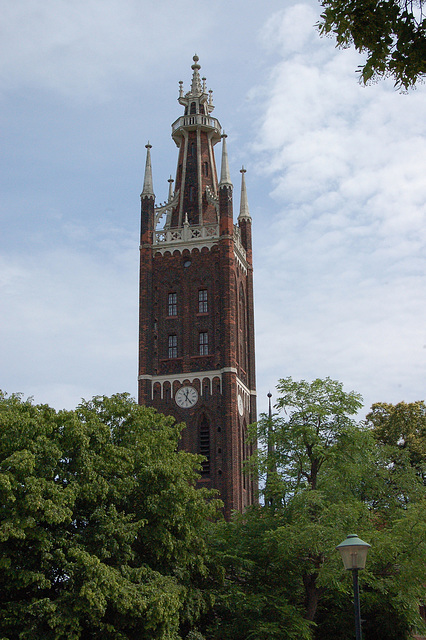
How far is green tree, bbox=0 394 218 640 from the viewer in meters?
24.6

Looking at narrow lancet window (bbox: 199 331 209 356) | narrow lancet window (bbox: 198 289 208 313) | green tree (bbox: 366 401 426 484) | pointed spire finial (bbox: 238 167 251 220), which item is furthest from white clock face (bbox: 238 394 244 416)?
pointed spire finial (bbox: 238 167 251 220)

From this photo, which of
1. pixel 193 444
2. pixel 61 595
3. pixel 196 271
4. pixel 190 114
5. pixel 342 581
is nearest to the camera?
pixel 61 595

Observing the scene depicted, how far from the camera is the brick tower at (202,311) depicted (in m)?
63.1

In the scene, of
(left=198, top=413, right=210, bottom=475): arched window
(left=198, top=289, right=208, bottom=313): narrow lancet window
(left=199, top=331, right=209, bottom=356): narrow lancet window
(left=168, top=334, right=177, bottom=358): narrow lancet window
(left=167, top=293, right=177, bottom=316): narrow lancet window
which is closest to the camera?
(left=198, top=413, right=210, bottom=475): arched window

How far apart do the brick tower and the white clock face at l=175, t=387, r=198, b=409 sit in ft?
0.25

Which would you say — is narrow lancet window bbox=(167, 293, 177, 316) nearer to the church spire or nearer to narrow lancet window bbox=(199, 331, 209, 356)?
narrow lancet window bbox=(199, 331, 209, 356)

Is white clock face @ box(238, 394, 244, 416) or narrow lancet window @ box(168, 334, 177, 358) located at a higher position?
narrow lancet window @ box(168, 334, 177, 358)

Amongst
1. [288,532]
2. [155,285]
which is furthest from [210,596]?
[155,285]

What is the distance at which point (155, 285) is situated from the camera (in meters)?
68.4

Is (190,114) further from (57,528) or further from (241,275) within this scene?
(57,528)

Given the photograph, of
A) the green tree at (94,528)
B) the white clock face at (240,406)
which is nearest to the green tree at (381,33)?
the green tree at (94,528)

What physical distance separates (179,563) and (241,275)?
143 feet

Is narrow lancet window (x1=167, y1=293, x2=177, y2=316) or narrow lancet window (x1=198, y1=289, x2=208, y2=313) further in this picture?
narrow lancet window (x1=167, y1=293, x2=177, y2=316)

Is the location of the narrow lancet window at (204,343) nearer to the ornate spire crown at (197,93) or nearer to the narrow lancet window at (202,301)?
the narrow lancet window at (202,301)
